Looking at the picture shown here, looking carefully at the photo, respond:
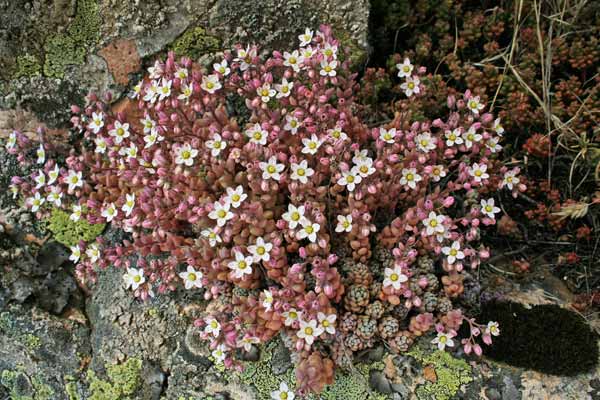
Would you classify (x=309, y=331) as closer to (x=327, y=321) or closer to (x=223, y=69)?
(x=327, y=321)

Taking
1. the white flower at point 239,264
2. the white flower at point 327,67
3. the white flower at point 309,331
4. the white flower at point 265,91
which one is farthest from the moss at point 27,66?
the white flower at point 309,331

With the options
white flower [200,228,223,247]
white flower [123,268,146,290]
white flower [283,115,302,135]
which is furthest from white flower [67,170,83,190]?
white flower [283,115,302,135]

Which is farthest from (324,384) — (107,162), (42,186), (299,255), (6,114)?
(6,114)

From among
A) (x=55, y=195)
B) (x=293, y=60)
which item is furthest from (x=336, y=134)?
(x=55, y=195)

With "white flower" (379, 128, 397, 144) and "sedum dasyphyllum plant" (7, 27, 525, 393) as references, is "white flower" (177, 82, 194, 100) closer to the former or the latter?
"sedum dasyphyllum plant" (7, 27, 525, 393)

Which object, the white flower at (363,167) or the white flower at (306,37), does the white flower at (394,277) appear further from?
the white flower at (306,37)
